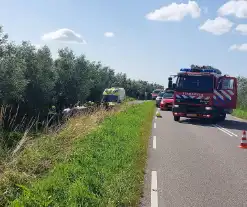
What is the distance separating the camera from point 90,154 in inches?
344

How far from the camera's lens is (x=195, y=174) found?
315 inches

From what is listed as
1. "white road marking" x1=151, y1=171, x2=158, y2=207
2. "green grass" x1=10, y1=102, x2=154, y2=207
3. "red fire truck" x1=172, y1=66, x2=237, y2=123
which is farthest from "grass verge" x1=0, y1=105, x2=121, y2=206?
"red fire truck" x1=172, y1=66, x2=237, y2=123

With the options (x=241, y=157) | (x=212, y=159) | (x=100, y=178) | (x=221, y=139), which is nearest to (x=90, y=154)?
(x=100, y=178)

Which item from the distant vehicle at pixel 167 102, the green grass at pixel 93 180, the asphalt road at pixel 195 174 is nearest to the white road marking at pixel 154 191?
the asphalt road at pixel 195 174

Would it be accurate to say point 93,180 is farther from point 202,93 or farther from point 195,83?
point 195,83

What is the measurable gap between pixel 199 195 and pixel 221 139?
8444mm

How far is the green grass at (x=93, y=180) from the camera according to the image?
528cm

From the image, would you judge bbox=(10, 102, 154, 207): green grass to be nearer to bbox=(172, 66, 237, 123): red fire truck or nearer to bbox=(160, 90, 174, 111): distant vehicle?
bbox=(172, 66, 237, 123): red fire truck

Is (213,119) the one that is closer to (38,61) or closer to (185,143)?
(185,143)

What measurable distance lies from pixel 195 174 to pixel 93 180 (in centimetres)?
275

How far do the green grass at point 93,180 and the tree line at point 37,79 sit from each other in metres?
8.25

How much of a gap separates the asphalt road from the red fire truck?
684cm

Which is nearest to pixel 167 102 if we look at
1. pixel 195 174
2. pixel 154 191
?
pixel 195 174

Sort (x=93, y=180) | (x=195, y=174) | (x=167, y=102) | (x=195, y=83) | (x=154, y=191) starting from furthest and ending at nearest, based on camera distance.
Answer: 1. (x=167, y=102)
2. (x=195, y=83)
3. (x=195, y=174)
4. (x=154, y=191)
5. (x=93, y=180)
